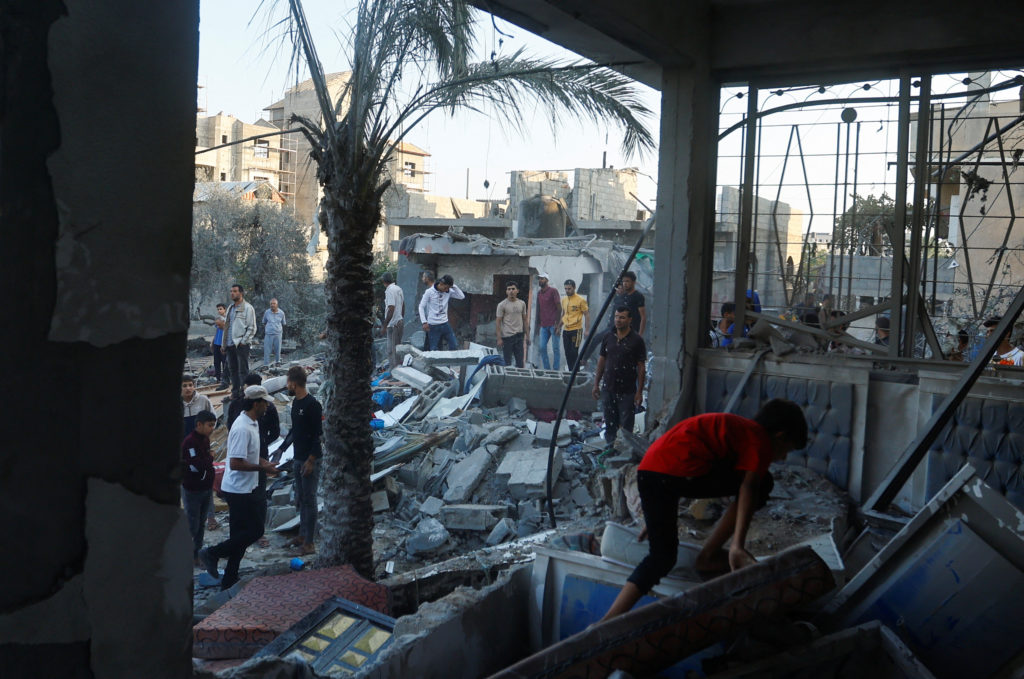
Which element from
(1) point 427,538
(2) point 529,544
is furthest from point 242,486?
(2) point 529,544

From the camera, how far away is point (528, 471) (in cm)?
1017

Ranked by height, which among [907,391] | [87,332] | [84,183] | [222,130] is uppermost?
[222,130]

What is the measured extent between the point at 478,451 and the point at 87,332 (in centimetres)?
885

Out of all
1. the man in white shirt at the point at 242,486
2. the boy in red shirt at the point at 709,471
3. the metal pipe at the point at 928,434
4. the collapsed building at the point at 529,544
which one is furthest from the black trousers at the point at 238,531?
the metal pipe at the point at 928,434

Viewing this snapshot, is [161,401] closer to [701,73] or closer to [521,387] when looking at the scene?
[701,73]

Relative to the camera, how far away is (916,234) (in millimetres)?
6625

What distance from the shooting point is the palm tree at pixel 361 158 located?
23.3 ft

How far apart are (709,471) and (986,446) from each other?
2.89m

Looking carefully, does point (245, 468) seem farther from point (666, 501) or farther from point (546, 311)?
point (546, 311)

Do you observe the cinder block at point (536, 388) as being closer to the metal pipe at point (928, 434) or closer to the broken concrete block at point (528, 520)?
the broken concrete block at point (528, 520)

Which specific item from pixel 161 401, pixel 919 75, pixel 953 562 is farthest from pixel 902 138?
pixel 161 401

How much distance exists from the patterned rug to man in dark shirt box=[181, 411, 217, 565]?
1259 mm

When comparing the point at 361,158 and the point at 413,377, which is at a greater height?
the point at 361,158

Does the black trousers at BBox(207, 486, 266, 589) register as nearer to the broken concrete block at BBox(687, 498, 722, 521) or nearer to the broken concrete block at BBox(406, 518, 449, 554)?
the broken concrete block at BBox(406, 518, 449, 554)
